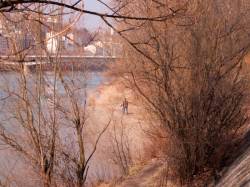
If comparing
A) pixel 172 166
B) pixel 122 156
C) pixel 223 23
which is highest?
pixel 223 23

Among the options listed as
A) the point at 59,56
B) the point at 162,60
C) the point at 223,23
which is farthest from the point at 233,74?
the point at 59,56

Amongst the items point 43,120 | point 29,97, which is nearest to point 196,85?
point 43,120

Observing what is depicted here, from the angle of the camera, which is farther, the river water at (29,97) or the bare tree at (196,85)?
the river water at (29,97)

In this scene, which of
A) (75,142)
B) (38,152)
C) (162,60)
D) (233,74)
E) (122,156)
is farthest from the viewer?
(122,156)

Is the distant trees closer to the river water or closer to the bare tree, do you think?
the river water

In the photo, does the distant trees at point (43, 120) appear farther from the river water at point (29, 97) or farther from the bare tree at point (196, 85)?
the bare tree at point (196, 85)

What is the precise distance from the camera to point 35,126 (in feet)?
39.7

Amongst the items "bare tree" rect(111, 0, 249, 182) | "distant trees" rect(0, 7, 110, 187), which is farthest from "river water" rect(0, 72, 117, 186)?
"bare tree" rect(111, 0, 249, 182)

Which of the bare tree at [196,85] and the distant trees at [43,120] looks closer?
the bare tree at [196,85]

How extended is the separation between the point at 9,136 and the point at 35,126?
649mm

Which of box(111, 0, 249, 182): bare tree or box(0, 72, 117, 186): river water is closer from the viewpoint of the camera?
box(111, 0, 249, 182): bare tree

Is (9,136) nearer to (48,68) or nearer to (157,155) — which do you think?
(48,68)

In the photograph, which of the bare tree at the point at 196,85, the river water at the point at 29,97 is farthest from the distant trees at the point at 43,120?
the bare tree at the point at 196,85

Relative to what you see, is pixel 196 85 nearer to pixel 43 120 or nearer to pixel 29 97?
pixel 43 120
